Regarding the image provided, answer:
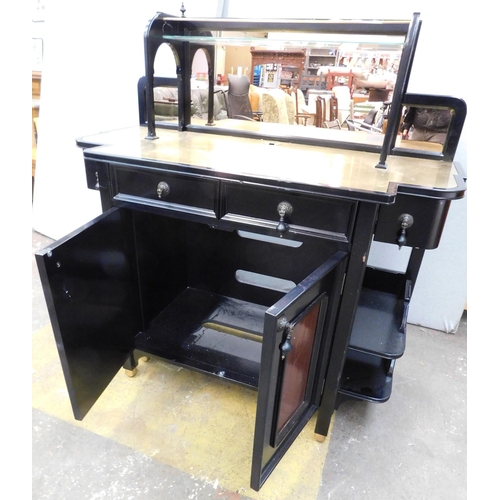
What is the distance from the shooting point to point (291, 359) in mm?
928

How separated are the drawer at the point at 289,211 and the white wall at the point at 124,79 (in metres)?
0.83

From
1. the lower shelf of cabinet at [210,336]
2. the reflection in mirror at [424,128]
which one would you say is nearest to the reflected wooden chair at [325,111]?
the reflection in mirror at [424,128]

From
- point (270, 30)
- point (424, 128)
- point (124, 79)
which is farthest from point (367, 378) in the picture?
point (124, 79)

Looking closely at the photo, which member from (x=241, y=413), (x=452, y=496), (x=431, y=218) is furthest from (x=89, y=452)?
(x=431, y=218)

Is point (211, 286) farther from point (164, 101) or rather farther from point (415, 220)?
point (415, 220)

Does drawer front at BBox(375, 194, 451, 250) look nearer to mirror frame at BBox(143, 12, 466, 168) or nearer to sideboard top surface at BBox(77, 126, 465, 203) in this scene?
sideboard top surface at BBox(77, 126, 465, 203)

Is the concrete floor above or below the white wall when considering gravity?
below

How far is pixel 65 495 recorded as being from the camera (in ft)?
3.50

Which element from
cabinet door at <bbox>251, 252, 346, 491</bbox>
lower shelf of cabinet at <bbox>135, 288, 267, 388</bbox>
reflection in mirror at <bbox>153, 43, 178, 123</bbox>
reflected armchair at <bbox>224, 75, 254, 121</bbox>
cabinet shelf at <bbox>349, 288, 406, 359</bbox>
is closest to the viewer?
cabinet door at <bbox>251, 252, 346, 491</bbox>

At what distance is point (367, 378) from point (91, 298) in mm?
958

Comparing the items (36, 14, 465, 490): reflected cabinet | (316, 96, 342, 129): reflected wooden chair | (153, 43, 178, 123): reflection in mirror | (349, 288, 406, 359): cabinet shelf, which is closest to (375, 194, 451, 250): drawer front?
(36, 14, 465, 490): reflected cabinet

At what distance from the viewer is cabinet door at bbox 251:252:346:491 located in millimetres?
808

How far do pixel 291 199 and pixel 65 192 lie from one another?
169cm
